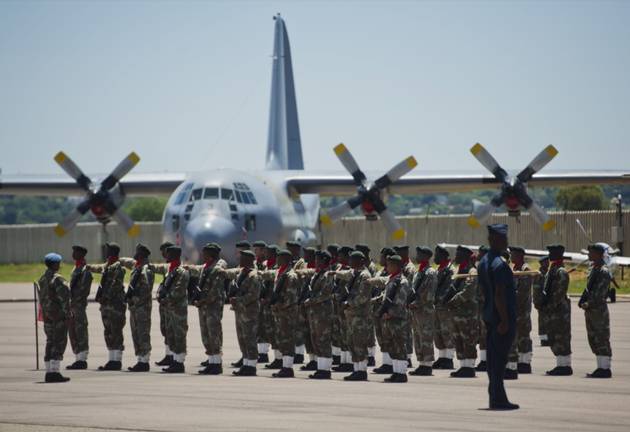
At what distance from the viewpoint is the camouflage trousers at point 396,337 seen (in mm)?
15322

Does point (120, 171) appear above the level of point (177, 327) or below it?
above

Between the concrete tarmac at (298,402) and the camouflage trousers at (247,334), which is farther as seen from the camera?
the camouflage trousers at (247,334)

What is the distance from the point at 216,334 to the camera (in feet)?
55.0

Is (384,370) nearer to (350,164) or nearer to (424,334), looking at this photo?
(424,334)

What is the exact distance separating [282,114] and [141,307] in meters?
27.7

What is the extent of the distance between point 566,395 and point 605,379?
6.46 ft

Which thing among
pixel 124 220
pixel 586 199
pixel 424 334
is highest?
pixel 586 199

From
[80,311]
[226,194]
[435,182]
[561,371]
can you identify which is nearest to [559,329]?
[561,371]

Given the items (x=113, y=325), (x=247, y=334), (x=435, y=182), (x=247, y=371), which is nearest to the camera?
(x=247, y=371)

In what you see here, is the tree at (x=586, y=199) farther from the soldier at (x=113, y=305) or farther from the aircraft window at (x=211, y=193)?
the soldier at (x=113, y=305)

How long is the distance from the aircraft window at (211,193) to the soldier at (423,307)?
15.9m

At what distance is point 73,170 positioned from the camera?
115 ft

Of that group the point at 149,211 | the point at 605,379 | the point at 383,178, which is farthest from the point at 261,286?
the point at 149,211

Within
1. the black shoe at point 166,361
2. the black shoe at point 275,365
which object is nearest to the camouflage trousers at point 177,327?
the black shoe at point 166,361
